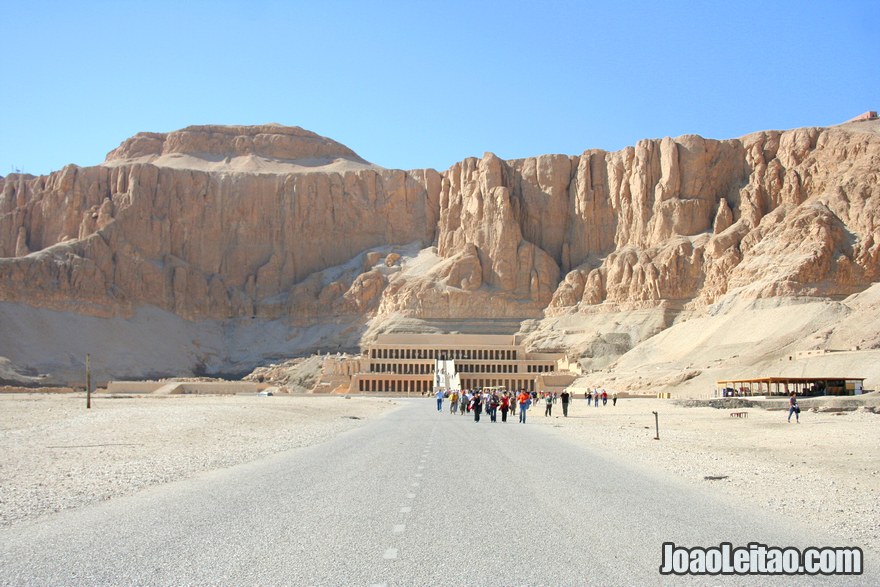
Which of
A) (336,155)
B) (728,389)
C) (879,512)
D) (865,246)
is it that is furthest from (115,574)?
(336,155)

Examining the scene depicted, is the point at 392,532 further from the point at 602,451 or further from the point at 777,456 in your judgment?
the point at 777,456

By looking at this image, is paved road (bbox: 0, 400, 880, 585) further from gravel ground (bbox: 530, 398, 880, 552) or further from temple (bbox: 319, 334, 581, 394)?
temple (bbox: 319, 334, 581, 394)

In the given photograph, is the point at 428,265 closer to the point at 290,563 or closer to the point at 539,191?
the point at 539,191

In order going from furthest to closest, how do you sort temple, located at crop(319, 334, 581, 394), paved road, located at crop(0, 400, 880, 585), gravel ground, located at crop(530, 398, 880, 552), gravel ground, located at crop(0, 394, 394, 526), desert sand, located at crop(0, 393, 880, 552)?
1. temple, located at crop(319, 334, 581, 394)
2. gravel ground, located at crop(0, 394, 394, 526)
3. desert sand, located at crop(0, 393, 880, 552)
4. gravel ground, located at crop(530, 398, 880, 552)
5. paved road, located at crop(0, 400, 880, 585)

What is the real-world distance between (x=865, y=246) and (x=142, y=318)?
8785 cm

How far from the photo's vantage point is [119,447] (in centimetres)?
2292

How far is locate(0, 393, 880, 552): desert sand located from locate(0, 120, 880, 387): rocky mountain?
48.8m

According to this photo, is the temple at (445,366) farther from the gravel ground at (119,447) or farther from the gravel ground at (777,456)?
the gravel ground at (777,456)

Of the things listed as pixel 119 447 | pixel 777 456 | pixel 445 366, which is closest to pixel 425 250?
pixel 445 366

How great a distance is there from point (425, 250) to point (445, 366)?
120 feet

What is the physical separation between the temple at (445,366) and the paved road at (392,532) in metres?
75.7

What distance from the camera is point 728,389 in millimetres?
57406

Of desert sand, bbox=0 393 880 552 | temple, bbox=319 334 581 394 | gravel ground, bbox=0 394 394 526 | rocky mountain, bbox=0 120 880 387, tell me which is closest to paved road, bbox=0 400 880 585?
gravel ground, bbox=0 394 394 526

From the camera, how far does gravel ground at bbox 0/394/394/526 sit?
46.9 feet
